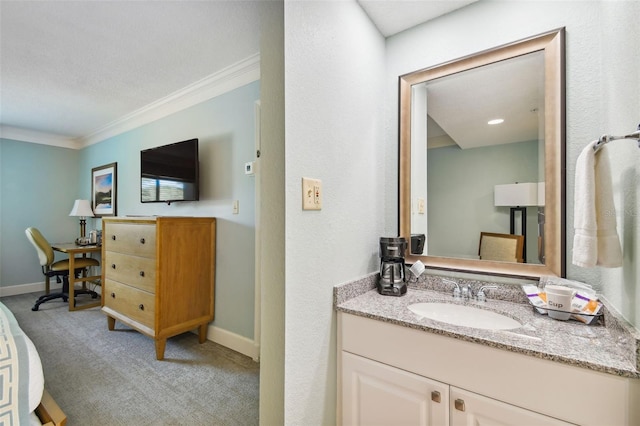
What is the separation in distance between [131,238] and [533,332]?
2.78m

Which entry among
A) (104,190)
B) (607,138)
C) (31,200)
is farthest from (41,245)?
(607,138)

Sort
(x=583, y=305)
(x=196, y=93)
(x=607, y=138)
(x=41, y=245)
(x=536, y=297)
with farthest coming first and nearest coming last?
(x=41, y=245) → (x=196, y=93) → (x=536, y=297) → (x=583, y=305) → (x=607, y=138)

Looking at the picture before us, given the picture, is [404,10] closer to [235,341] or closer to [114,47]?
[114,47]

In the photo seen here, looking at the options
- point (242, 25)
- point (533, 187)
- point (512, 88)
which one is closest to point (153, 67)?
point (242, 25)

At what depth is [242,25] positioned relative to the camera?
181 centimetres

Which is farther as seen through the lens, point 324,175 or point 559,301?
point 324,175

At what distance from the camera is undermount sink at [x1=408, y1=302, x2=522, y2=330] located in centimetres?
114

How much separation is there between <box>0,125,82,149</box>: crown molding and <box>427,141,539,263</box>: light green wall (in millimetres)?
5702

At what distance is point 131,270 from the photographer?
2383mm

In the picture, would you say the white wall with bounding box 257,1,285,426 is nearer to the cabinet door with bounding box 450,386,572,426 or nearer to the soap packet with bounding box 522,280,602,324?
the cabinet door with bounding box 450,386,572,426

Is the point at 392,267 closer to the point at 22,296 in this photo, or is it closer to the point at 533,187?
the point at 533,187

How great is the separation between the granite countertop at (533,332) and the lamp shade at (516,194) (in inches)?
17.0

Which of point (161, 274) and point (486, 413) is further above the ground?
point (161, 274)

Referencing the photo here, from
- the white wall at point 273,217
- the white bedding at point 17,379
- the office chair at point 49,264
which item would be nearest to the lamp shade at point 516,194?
the white wall at point 273,217
